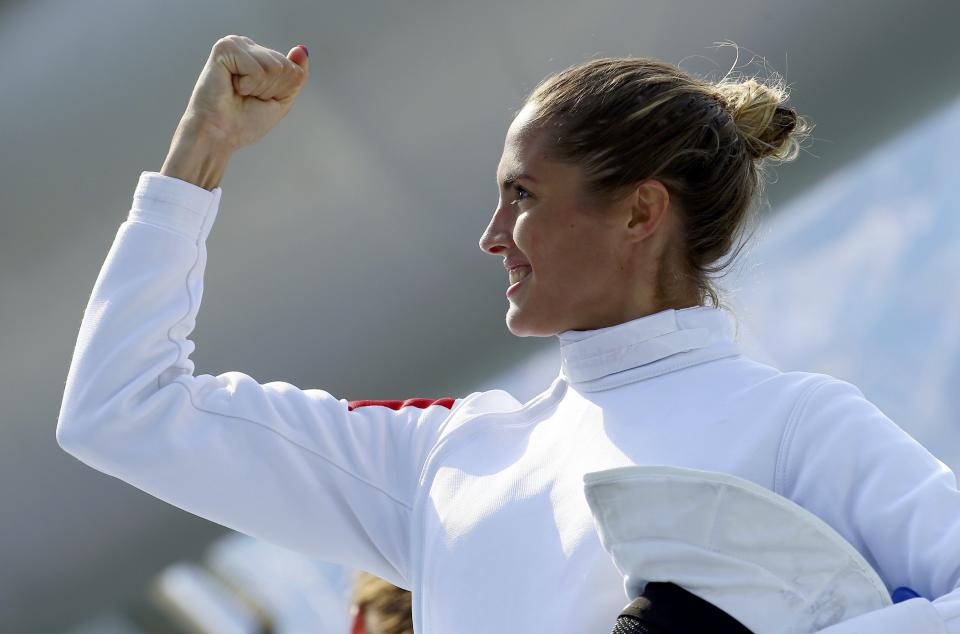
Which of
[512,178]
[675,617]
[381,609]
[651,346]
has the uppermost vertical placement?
[512,178]

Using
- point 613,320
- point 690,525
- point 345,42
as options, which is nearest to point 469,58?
point 345,42

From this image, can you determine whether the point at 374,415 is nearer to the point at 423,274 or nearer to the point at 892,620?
the point at 423,274

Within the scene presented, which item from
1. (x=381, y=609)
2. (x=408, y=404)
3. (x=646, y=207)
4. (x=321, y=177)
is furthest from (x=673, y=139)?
(x=381, y=609)

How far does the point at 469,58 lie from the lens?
42.3 inches

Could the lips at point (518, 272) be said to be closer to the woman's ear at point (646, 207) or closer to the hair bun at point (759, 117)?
the woman's ear at point (646, 207)

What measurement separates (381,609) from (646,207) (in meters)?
0.50

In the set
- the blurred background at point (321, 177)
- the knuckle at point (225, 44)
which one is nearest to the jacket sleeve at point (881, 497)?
the blurred background at point (321, 177)

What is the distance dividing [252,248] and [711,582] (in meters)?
0.58

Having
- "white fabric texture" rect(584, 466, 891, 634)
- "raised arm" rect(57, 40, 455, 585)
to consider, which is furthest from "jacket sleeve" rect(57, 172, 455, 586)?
"white fabric texture" rect(584, 466, 891, 634)

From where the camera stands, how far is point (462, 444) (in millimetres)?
816

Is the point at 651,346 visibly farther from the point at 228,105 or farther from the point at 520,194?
the point at 228,105

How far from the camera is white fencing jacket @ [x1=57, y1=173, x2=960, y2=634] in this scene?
68 cm

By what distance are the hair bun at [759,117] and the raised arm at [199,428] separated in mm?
291

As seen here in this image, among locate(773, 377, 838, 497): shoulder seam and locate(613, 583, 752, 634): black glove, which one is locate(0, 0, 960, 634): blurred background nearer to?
locate(773, 377, 838, 497): shoulder seam
